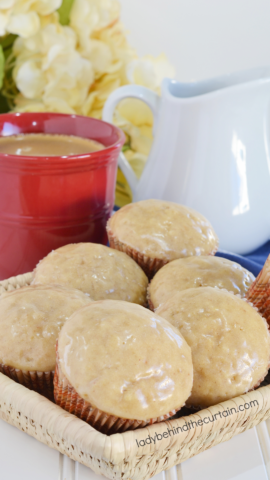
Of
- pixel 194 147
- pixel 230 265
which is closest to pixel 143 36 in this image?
pixel 194 147

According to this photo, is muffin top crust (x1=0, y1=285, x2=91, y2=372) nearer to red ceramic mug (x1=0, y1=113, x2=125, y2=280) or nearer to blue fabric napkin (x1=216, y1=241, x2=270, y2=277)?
red ceramic mug (x1=0, y1=113, x2=125, y2=280)

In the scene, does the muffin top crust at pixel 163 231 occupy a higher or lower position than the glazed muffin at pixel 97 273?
higher

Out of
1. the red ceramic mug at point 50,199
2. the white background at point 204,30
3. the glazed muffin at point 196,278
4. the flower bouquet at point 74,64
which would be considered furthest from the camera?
the white background at point 204,30

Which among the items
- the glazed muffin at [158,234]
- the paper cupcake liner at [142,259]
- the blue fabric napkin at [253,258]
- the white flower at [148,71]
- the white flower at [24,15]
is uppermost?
the white flower at [24,15]

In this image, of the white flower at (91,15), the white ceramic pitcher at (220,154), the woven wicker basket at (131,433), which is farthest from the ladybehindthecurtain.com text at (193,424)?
the white flower at (91,15)

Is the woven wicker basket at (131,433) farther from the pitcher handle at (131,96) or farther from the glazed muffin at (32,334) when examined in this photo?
the pitcher handle at (131,96)

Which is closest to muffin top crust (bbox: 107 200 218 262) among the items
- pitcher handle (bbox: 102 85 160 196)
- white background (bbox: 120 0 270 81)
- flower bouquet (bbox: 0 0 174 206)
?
pitcher handle (bbox: 102 85 160 196)

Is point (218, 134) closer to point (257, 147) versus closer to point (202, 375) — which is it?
point (257, 147)
